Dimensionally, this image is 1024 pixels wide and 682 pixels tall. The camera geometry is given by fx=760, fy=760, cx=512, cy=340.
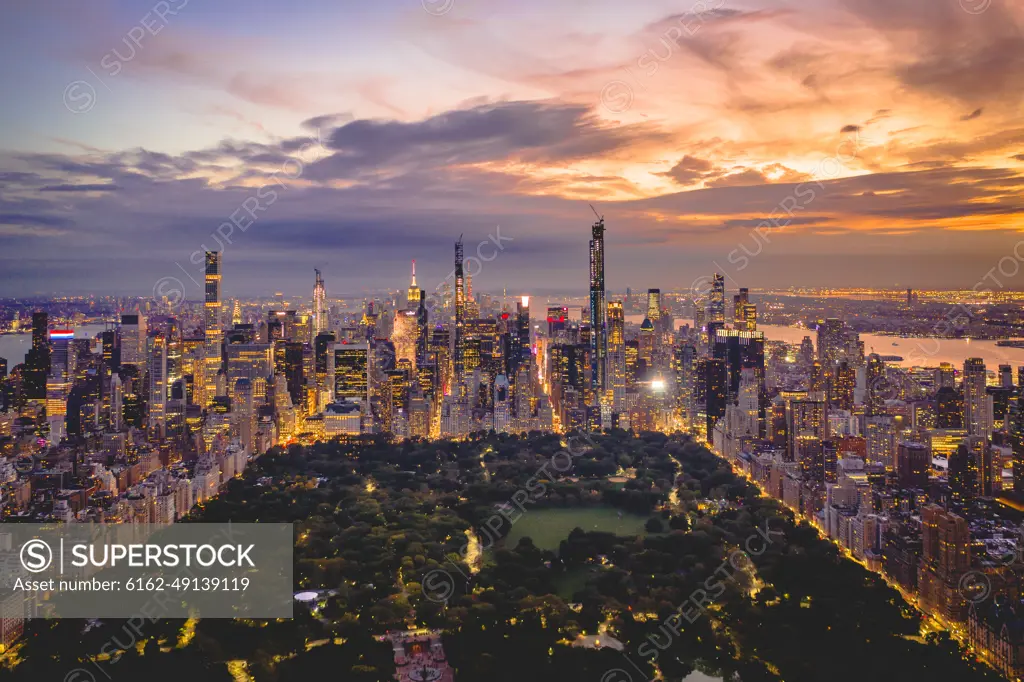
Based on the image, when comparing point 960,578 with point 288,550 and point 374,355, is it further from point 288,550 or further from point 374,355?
point 374,355

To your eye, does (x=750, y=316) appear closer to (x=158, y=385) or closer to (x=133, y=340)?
(x=158, y=385)

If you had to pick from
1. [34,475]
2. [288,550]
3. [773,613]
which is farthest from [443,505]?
[34,475]

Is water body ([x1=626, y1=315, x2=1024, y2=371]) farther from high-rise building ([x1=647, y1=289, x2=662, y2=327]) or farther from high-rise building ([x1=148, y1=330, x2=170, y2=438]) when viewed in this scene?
high-rise building ([x1=148, y1=330, x2=170, y2=438])

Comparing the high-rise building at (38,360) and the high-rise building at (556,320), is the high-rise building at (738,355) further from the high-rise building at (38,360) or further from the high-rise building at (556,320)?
the high-rise building at (38,360)

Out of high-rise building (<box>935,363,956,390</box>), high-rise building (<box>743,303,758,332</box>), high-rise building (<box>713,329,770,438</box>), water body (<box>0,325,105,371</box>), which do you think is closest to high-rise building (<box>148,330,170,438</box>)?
water body (<box>0,325,105,371</box>)

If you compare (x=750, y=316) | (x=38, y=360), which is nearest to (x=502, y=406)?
(x=750, y=316)

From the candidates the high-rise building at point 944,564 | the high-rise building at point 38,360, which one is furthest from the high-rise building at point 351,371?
the high-rise building at point 944,564

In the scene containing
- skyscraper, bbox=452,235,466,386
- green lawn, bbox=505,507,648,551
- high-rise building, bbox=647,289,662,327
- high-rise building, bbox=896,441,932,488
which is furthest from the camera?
high-rise building, bbox=647,289,662,327
